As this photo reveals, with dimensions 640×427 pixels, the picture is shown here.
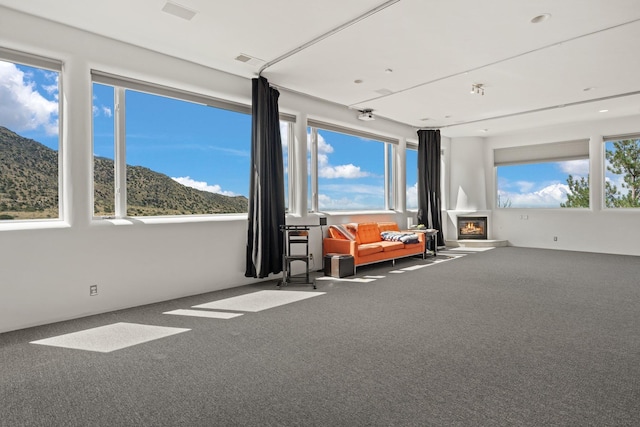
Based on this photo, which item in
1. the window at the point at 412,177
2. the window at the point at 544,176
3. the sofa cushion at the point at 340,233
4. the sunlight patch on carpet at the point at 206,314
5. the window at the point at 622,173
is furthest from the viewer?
the window at the point at 412,177

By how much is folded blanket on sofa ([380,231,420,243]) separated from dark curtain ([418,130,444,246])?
62.9 inches

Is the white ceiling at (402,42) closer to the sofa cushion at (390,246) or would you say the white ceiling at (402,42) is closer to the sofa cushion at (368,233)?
the sofa cushion at (368,233)

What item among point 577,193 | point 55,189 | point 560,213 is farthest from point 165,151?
point 577,193

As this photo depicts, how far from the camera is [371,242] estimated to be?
22.5 ft

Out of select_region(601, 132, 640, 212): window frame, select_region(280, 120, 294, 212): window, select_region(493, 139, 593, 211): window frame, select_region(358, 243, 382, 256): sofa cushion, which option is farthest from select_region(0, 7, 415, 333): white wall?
select_region(601, 132, 640, 212): window frame

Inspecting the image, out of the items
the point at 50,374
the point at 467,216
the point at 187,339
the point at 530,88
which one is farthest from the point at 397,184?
the point at 50,374

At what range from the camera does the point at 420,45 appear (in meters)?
4.20

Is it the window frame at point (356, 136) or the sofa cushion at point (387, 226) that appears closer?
the window frame at point (356, 136)

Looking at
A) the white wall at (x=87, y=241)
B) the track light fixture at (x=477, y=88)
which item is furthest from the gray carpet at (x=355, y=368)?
the track light fixture at (x=477, y=88)

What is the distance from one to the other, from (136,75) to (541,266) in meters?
6.93

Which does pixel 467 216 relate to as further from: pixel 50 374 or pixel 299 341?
pixel 50 374

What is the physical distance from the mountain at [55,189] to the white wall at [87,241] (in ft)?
0.69

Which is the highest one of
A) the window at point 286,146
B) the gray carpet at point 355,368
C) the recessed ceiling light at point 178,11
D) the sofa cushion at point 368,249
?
the recessed ceiling light at point 178,11

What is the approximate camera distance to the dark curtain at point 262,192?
16.6ft
